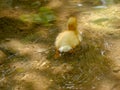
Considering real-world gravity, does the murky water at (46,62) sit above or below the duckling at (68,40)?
below

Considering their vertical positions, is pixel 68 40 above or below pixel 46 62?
above

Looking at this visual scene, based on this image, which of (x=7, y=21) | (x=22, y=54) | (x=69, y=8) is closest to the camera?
(x=22, y=54)

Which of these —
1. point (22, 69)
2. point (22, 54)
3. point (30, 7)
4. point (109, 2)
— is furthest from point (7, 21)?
point (109, 2)

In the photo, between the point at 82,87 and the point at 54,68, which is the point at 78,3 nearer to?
the point at 54,68

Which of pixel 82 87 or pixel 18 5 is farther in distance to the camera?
pixel 18 5

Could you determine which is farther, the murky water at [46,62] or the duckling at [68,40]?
the duckling at [68,40]

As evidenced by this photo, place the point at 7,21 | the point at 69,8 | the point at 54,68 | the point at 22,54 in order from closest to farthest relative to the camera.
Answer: the point at 54,68, the point at 22,54, the point at 7,21, the point at 69,8

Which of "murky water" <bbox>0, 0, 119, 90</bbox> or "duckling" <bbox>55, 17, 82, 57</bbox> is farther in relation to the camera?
"duckling" <bbox>55, 17, 82, 57</bbox>

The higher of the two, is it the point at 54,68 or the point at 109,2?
the point at 109,2

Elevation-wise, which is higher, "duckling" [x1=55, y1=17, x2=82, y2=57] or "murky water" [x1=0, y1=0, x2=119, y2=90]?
"duckling" [x1=55, y1=17, x2=82, y2=57]
